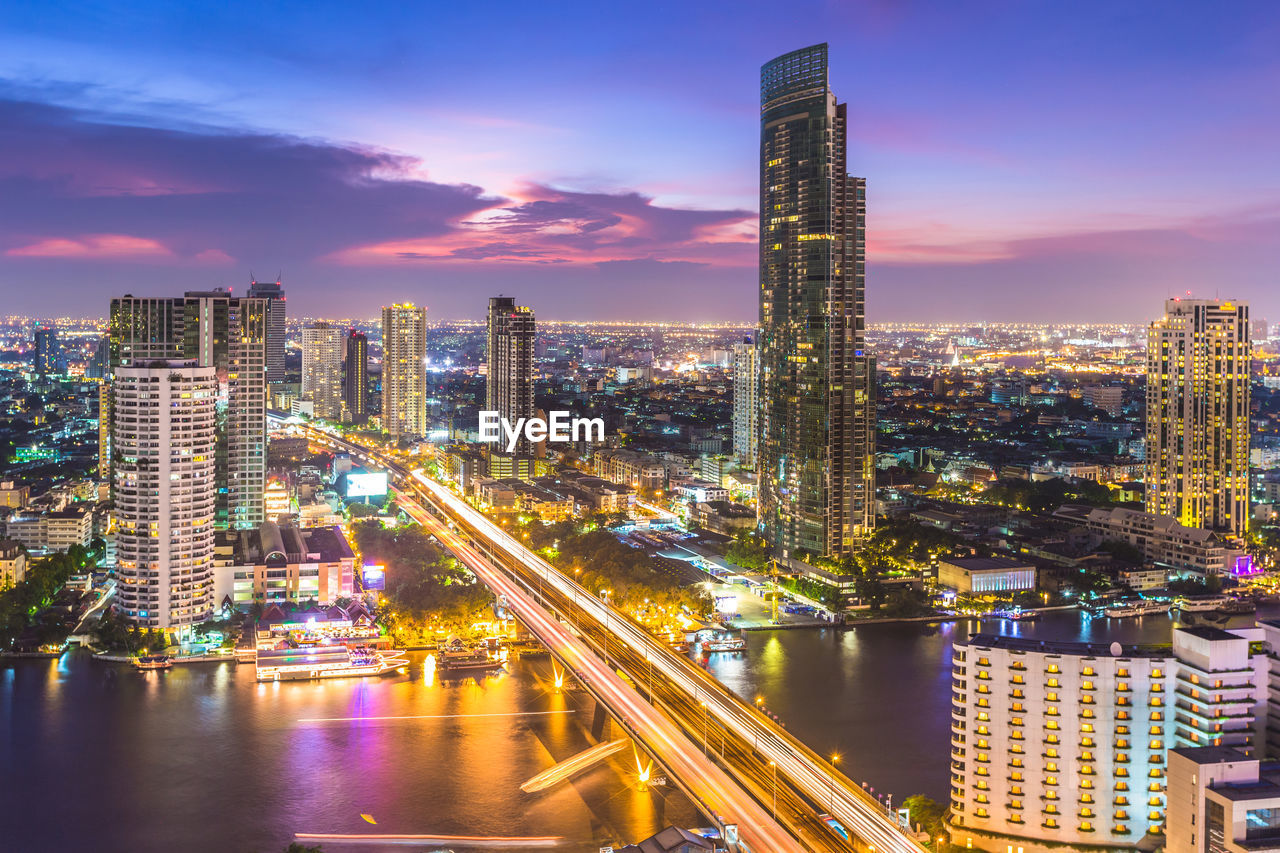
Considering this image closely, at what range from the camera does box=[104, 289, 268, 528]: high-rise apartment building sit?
17438mm

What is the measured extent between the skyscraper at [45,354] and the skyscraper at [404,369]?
15945 millimetres

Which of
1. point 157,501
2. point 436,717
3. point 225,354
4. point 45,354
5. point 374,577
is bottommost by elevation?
point 436,717

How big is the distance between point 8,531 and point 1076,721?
54.4 ft

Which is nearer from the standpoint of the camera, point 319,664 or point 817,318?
point 319,664

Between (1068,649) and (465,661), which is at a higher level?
(1068,649)

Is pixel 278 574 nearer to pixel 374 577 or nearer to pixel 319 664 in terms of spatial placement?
pixel 374 577

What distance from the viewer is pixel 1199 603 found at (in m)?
16.2

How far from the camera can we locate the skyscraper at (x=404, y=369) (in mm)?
34312

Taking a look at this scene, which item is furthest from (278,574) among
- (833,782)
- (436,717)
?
(833,782)

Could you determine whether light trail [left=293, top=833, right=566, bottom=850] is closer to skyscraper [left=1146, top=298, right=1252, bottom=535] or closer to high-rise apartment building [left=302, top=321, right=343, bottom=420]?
skyscraper [left=1146, top=298, right=1252, bottom=535]

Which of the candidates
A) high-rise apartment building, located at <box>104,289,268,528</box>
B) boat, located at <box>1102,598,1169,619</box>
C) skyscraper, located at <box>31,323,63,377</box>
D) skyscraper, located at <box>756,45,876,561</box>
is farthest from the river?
skyscraper, located at <box>31,323,63,377</box>

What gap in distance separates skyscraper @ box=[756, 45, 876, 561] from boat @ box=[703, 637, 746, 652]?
3818mm

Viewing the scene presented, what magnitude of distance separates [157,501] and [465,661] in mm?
4265

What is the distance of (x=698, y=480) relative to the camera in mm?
24906
